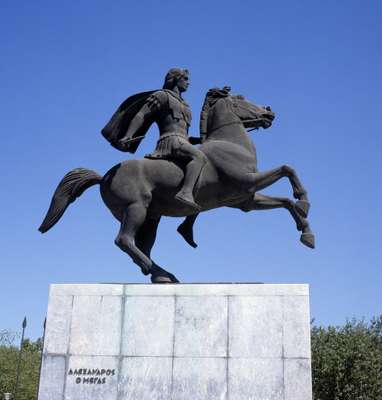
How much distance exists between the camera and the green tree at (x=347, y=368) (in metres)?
26.8

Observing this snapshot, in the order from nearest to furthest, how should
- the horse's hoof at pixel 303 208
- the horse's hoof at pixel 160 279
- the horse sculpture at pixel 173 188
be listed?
the horse's hoof at pixel 160 279 < the horse sculpture at pixel 173 188 < the horse's hoof at pixel 303 208

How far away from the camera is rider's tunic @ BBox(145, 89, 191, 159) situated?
9.44m

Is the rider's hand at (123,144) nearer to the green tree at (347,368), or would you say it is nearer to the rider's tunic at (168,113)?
Result: the rider's tunic at (168,113)

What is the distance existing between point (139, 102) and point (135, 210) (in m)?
2.12

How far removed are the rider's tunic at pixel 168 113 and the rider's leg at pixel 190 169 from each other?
0.77 ft

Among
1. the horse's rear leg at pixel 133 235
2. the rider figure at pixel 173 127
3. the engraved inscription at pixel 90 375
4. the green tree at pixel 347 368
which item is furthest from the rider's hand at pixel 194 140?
the green tree at pixel 347 368

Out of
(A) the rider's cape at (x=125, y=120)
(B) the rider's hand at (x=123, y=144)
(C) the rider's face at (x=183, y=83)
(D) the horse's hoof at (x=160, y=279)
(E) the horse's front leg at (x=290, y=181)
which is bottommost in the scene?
(D) the horse's hoof at (x=160, y=279)

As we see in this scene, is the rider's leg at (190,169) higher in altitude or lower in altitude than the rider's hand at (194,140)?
lower

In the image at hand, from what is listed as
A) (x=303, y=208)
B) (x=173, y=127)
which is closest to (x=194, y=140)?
(x=173, y=127)

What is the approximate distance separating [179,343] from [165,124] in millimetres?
3808

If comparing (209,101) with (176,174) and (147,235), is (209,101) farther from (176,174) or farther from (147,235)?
(147,235)

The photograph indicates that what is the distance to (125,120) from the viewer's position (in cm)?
1007

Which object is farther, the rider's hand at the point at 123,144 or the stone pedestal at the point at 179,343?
the rider's hand at the point at 123,144

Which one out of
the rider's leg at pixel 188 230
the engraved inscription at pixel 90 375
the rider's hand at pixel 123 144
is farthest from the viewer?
the rider's leg at pixel 188 230
